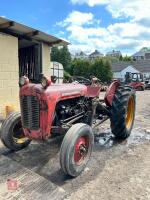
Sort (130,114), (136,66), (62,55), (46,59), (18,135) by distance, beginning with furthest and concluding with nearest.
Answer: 1. (136,66)
2. (62,55)
3. (46,59)
4. (130,114)
5. (18,135)

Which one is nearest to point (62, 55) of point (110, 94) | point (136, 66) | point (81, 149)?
point (136, 66)

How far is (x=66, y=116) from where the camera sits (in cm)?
606

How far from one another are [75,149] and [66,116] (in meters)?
1.15

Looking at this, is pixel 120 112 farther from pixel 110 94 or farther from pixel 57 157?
pixel 57 157

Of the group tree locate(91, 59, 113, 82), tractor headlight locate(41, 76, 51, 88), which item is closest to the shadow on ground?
tractor headlight locate(41, 76, 51, 88)

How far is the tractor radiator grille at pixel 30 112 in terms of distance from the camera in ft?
17.3

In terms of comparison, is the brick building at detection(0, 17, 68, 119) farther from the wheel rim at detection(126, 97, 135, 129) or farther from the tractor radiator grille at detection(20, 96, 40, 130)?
the tractor radiator grille at detection(20, 96, 40, 130)

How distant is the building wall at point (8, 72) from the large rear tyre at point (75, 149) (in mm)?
5152

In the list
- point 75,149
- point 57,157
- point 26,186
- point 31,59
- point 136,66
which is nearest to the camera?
point 26,186

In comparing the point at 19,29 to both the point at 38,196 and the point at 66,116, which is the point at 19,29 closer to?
the point at 66,116

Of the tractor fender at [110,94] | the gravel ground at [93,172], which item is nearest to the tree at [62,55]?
the tractor fender at [110,94]

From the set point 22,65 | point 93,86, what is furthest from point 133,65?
point 93,86

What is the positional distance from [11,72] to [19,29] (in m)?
1.43

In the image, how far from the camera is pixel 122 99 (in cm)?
691
